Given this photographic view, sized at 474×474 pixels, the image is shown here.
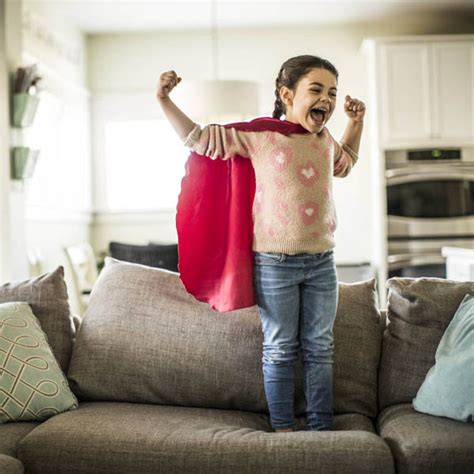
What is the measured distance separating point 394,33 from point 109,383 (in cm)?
476

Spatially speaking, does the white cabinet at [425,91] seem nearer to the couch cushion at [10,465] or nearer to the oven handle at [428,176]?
the oven handle at [428,176]

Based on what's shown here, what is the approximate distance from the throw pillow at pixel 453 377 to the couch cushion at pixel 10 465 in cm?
103

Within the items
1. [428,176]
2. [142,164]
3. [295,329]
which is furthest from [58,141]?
[295,329]

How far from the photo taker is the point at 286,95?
2.09 meters

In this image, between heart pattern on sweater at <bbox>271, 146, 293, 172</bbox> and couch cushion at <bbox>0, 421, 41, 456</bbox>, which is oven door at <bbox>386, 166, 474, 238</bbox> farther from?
couch cushion at <bbox>0, 421, 41, 456</bbox>

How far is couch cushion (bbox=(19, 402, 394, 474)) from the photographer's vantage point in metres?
1.73

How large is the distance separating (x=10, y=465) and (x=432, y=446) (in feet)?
3.17

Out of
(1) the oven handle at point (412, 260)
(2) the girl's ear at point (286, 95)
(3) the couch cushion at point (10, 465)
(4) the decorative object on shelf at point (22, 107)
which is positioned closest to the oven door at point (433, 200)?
(1) the oven handle at point (412, 260)

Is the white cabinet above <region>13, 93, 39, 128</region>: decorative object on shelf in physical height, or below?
above

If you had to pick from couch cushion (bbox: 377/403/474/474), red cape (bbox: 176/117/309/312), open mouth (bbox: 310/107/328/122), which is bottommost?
couch cushion (bbox: 377/403/474/474)

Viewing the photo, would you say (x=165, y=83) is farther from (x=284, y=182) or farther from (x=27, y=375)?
(x=27, y=375)

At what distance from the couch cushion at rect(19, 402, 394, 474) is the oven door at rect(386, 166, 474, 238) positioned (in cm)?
386

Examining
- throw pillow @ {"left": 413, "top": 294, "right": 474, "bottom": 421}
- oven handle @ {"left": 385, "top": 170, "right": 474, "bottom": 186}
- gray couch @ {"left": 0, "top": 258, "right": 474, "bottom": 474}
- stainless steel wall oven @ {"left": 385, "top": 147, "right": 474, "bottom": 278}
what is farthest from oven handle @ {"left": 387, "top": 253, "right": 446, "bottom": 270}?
throw pillow @ {"left": 413, "top": 294, "right": 474, "bottom": 421}

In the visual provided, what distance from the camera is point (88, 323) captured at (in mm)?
2303
